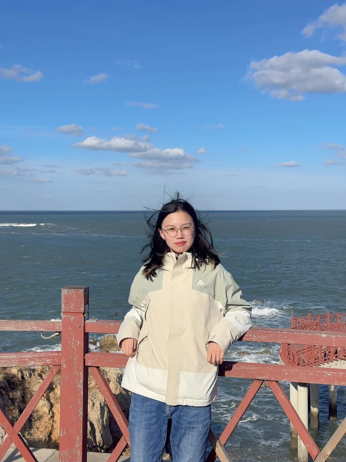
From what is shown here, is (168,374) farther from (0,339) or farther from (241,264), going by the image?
(241,264)

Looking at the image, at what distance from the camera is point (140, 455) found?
298 centimetres

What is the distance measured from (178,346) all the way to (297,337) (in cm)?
84

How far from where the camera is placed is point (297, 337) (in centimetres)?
311

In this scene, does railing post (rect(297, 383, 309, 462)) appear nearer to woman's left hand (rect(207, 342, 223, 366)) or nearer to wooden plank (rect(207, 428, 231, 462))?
wooden plank (rect(207, 428, 231, 462))

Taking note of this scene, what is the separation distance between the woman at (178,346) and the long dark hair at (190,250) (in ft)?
0.04

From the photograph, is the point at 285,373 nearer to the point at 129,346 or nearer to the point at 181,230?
the point at 129,346

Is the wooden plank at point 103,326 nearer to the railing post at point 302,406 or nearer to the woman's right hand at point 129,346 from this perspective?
the woman's right hand at point 129,346

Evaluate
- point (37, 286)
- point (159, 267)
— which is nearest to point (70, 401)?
point (159, 267)

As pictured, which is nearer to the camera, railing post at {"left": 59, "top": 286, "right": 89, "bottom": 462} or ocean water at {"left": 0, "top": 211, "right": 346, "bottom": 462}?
railing post at {"left": 59, "top": 286, "right": 89, "bottom": 462}

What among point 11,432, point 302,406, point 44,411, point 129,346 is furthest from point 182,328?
point 302,406

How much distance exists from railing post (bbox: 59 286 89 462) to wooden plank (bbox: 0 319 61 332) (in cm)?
6

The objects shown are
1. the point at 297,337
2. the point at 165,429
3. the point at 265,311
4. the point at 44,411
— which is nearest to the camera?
the point at 165,429

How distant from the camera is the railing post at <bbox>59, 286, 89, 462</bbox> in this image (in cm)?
342

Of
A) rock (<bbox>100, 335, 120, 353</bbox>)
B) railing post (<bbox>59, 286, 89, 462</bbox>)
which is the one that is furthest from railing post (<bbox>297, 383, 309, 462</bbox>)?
railing post (<bbox>59, 286, 89, 462</bbox>)
